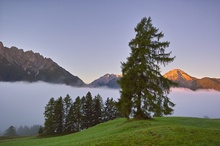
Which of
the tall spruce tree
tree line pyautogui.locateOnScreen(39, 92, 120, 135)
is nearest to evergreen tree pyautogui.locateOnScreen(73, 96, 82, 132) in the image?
tree line pyautogui.locateOnScreen(39, 92, 120, 135)

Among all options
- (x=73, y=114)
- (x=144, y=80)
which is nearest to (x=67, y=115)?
(x=73, y=114)

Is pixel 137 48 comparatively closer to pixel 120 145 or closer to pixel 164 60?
pixel 164 60

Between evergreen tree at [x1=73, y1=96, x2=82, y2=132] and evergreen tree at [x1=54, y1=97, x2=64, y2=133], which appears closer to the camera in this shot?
evergreen tree at [x1=54, y1=97, x2=64, y2=133]

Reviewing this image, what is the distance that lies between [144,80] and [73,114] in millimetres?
49187

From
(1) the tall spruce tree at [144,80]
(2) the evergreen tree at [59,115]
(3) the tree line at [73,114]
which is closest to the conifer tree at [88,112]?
(3) the tree line at [73,114]

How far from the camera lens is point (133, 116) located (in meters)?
34.7

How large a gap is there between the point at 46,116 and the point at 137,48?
51685 millimetres

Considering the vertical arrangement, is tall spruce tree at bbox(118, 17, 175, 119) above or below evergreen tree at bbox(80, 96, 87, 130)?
above

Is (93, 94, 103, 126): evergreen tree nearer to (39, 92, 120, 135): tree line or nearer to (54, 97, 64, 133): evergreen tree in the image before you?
(39, 92, 120, 135): tree line

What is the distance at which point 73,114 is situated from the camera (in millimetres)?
78250

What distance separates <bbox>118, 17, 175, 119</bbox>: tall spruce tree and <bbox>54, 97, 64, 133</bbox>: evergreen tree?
151 ft

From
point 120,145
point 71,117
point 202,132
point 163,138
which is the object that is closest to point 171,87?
point 202,132

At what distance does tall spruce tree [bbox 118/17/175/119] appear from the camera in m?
33.9

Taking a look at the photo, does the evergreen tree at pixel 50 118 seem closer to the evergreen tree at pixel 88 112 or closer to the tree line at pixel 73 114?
the tree line at pixel 73 114
